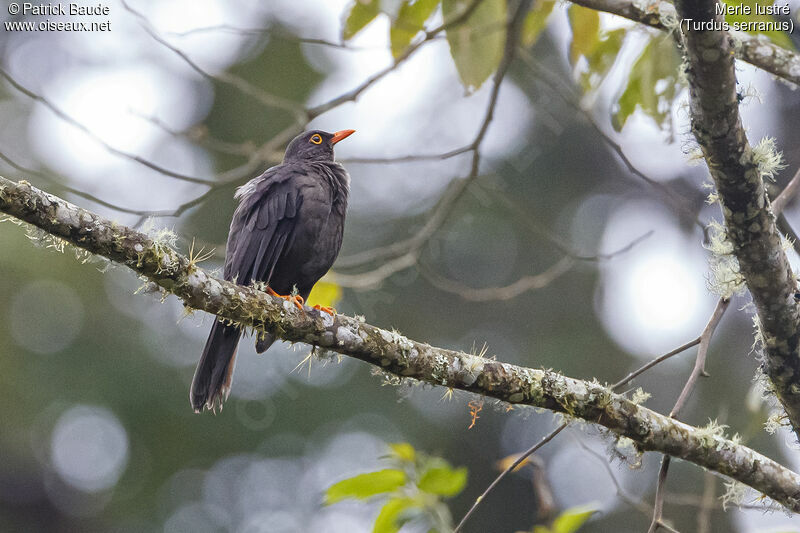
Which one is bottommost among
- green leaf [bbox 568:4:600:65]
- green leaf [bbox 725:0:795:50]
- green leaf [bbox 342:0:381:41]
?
green leaf [bbox 725:0:795:50]

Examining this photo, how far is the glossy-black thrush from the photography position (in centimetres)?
404

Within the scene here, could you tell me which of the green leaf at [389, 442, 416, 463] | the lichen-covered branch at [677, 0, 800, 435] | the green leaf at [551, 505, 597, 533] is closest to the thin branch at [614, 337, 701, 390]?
the lichen-covered branch at [677, 0, 800, 435]

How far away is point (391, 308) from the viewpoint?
1138 centimetres

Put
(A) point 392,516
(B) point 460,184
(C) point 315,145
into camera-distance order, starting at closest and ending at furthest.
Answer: (A) point 392,516
(B) point 460,184
(C) point 315,145

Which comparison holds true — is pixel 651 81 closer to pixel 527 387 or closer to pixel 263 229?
pixel 527 387

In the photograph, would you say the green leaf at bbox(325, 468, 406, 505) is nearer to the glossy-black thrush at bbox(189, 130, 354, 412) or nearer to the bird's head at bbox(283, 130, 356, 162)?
the glossy-black thrush at bbox(189, 130, 354, 412)

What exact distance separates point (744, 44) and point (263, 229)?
2.60 metres

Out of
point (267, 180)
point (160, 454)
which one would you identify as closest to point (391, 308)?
point (160, 454)

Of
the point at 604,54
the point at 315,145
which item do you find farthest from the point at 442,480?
the point at 315,145

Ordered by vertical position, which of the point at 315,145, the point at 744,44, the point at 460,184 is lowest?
the point at 460,184

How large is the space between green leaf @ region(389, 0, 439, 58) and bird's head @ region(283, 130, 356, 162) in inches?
78.3

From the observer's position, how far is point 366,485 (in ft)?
9.37

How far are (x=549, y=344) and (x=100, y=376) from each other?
6.63 m

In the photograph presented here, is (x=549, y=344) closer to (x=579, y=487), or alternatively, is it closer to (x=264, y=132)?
(x=579, y=487)
